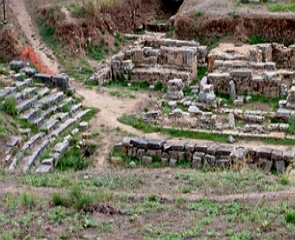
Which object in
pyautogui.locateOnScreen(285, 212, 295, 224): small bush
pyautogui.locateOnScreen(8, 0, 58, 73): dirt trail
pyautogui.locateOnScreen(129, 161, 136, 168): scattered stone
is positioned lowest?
pyautogui.locateOnScreen(129, 161, 136, 168): scattered stone

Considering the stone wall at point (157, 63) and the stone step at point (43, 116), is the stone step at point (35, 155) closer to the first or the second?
the stone step at point (43, 116)

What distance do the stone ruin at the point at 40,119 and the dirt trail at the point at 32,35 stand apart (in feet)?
11.1

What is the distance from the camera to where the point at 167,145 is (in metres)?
21.0

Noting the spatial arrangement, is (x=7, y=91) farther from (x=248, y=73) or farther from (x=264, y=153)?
(x=248, y=73)

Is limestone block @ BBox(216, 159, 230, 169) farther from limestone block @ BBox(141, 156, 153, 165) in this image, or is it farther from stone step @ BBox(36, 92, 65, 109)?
stone step @ BBox(36, 92, 65, 109)

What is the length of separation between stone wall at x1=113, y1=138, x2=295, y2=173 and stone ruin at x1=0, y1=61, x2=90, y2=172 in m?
2.11

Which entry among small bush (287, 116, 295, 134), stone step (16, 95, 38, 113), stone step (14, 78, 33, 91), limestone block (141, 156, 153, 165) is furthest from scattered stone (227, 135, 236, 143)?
stone step (14, 78, 33, 91)

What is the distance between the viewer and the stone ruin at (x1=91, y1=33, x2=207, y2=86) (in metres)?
29.4

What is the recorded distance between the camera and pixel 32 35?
31.6m

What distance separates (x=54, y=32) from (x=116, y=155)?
12226 mm

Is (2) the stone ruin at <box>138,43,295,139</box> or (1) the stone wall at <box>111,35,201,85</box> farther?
(1) the stone wall at <box>111,35,201,85</box>

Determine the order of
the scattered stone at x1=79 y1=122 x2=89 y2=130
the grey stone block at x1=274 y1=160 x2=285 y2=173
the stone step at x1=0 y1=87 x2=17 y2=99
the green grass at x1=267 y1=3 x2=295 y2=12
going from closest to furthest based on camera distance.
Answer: the grey stone block at x1=274 y1=160 x2=285 y2=173 → the stone step at x1=0 y1=87 x2=17 y2=99 → the scattered stone at x1=79 y1=122 x2=89 y2=130 → the green grass at x1=267 y1=3 x2=295 y2=12

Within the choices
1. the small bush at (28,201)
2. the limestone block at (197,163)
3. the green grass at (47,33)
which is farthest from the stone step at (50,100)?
the small bush at (28,201)

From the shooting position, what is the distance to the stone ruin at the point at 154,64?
96.5 feet
